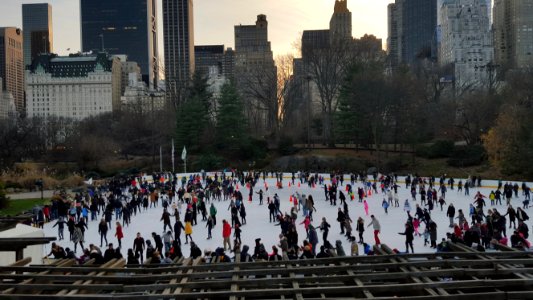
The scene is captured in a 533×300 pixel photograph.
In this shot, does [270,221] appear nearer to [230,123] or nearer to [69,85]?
[230,123]

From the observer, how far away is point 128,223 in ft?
70.8

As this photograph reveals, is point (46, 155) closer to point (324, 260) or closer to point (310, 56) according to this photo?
point (310, 56)

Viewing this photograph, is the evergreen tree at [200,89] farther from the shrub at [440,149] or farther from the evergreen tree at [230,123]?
the shrub at [440,149]

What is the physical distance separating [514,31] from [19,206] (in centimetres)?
15866

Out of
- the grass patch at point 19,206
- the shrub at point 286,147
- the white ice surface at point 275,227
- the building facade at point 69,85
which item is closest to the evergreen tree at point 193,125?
the shrub at point 286,147

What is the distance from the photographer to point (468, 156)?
153 ft

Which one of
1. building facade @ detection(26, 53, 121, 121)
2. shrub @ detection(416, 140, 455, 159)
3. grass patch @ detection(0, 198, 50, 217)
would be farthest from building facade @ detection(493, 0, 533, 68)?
grass patch @ detection(0, 198, 50, 217)

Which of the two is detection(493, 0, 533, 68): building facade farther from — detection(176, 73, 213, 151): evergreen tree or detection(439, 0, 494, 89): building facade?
detection(176, 73, 213, 151): evergreen tree

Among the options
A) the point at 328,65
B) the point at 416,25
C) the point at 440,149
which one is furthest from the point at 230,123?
the point at 416,25

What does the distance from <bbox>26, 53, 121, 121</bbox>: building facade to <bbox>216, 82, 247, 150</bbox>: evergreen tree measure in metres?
94.0

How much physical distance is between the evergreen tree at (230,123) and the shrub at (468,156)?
22.5m

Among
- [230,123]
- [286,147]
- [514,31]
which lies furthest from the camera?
[514,31]

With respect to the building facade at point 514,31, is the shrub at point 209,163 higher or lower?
lower

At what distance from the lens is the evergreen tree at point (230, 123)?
58.8 meters
